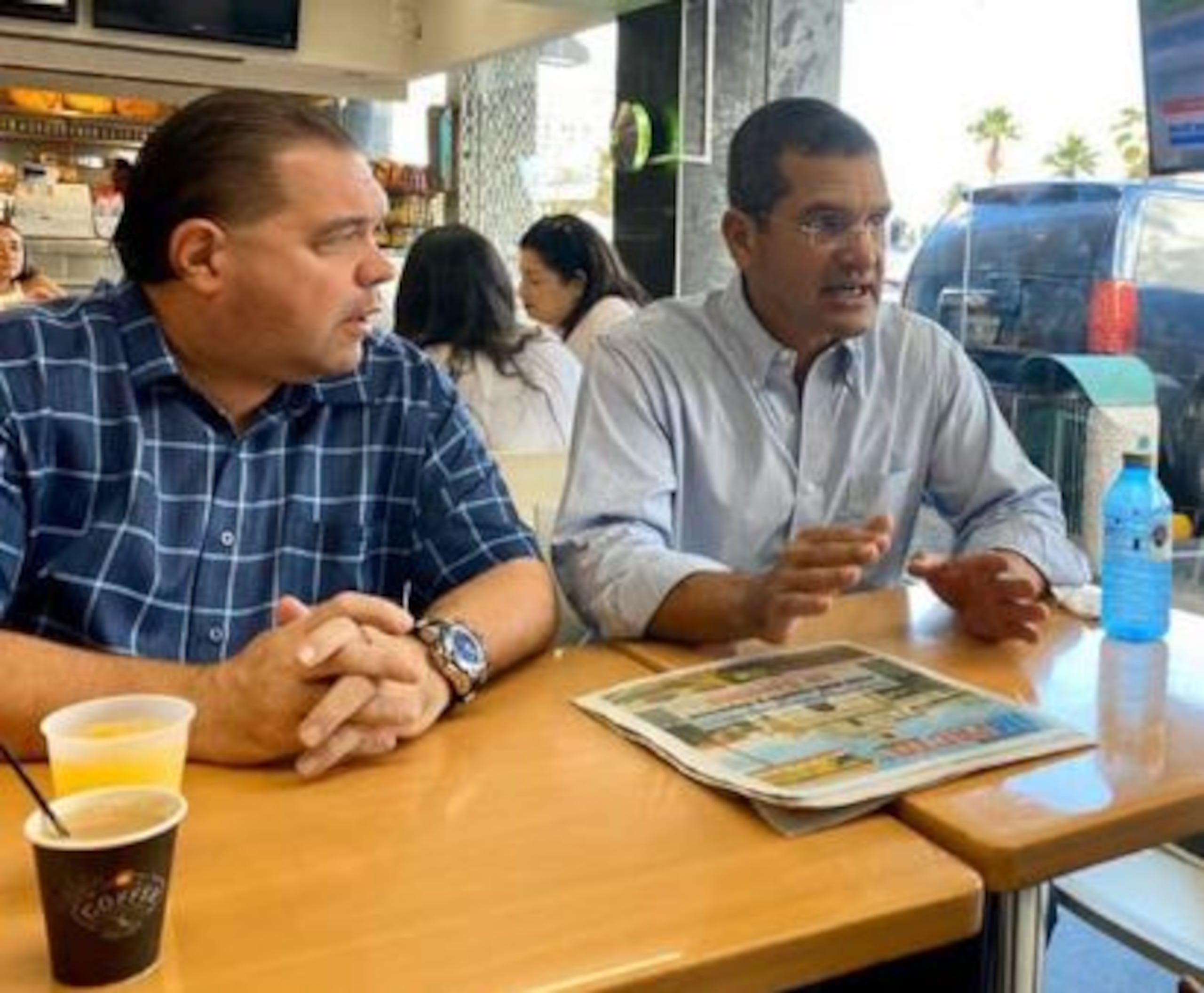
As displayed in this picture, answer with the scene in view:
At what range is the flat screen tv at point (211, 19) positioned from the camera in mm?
5168

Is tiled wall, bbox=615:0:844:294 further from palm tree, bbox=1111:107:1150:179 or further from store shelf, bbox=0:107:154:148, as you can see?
store shelf, bbox=0:107:154:148

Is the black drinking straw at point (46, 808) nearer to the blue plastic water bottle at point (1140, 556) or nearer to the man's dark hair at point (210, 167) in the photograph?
the man's dark hair at point (210, 167)

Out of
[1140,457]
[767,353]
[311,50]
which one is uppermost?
[311,50]

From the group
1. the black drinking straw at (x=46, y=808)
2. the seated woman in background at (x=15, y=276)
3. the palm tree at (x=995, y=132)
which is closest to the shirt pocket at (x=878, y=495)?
the black drinking straw at (x=46, y=808)

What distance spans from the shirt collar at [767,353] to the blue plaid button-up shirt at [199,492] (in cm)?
50

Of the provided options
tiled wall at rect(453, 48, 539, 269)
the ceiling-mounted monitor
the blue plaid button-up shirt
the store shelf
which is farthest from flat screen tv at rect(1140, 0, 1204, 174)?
the store shelf

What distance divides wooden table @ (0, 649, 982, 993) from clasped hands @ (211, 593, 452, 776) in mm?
24

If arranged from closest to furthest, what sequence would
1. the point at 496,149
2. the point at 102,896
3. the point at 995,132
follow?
the point at 102,896, the point at 995,132, the point at 496,149

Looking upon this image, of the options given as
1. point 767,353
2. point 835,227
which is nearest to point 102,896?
point 767,353

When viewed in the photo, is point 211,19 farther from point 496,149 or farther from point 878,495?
point 878,495

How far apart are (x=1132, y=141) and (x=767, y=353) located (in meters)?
1.47

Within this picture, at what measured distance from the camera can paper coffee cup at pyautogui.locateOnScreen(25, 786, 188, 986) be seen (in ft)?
2.39

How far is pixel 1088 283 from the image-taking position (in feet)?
10.3

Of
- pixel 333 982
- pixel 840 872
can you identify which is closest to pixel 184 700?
pixel 333 982
